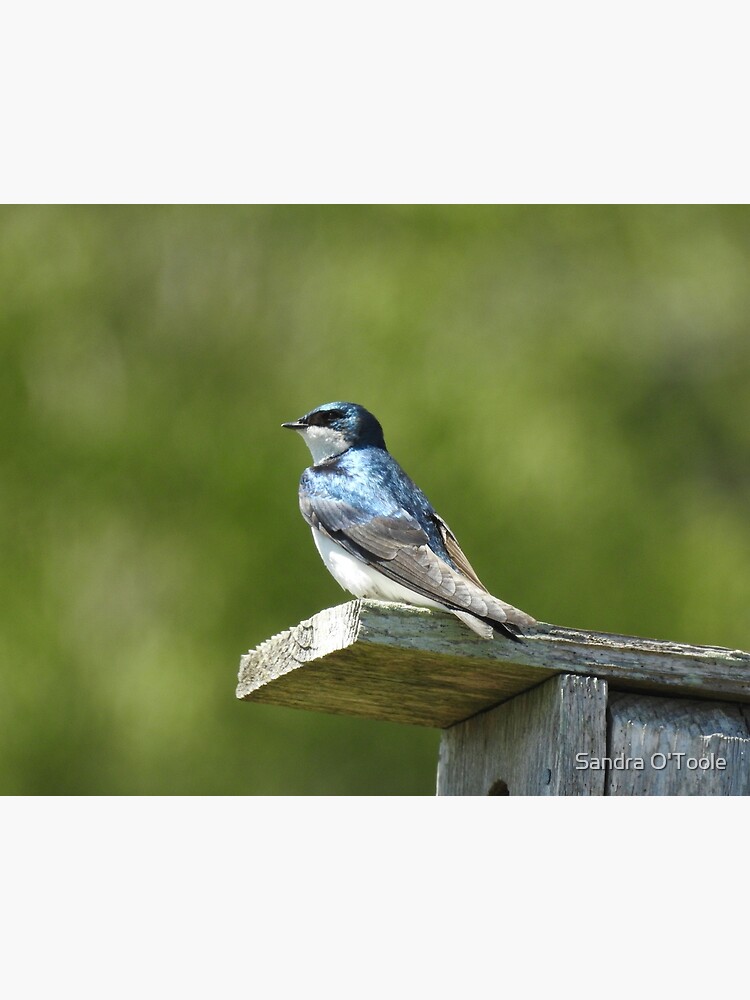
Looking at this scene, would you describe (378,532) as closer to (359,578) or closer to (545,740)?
(359,578)

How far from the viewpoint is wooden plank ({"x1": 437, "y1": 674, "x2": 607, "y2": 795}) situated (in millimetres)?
2234

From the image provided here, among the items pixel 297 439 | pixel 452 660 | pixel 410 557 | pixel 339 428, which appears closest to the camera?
pixel 452 660

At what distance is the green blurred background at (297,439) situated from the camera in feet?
16.8

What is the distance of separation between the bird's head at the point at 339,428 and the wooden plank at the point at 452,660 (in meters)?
0.61

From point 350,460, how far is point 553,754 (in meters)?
0.76

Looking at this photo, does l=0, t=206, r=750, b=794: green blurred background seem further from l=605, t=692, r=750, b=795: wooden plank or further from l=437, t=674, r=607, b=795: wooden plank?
l=605, t=692, r=750, b=795: wooden plank

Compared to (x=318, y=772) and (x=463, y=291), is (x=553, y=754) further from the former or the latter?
(x=463, y=291)

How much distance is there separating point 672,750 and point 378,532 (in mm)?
584

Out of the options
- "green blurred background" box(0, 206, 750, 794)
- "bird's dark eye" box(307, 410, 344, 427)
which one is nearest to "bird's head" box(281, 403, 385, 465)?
"bird's dark eye" box(307, 410, 344, 427)

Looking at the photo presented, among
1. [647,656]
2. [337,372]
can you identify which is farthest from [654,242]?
[647,656]

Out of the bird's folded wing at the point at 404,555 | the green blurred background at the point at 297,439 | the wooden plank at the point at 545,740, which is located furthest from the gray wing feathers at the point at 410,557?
the green blurred background at the point at 297,439

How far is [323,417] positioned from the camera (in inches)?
117

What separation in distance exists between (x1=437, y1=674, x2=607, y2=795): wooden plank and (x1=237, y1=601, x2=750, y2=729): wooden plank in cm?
3

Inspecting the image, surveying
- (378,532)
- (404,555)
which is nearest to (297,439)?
(378,532)
